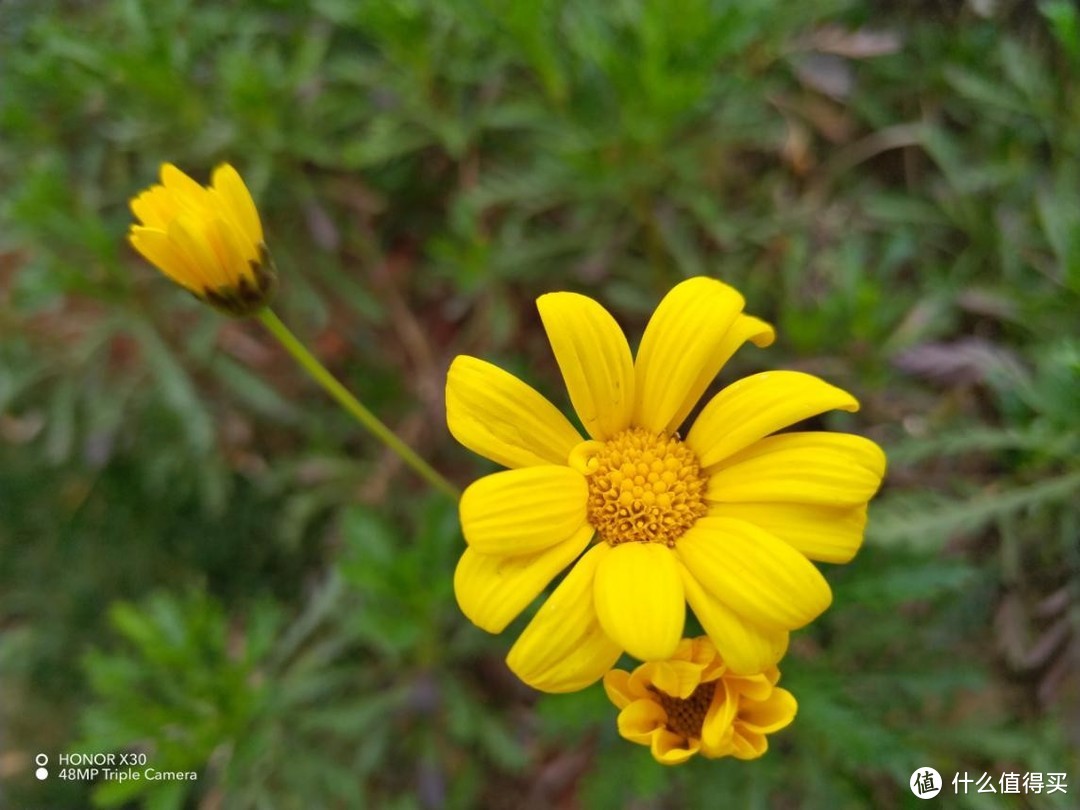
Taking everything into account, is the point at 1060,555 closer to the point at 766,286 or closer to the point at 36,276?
the point at 766,286

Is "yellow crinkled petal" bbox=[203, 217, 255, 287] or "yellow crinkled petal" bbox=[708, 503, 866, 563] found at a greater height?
"yellow crinkled petal" bbox=[203, 217, 255, 287]

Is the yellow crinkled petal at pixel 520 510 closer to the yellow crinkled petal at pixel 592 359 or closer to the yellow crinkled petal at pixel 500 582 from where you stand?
the yellow crinkled petal at pixel 500 582

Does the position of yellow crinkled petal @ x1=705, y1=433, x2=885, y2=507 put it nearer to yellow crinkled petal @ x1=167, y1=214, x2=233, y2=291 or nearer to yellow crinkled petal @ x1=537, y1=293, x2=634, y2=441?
yellow crinkled petal @ x1=537, y1=293, x2=634, y2=441

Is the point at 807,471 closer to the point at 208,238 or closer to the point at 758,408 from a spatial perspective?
the point at 758,408

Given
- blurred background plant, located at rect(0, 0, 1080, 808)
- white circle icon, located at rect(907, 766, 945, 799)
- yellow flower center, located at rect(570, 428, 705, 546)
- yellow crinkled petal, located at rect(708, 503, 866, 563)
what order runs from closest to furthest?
yellow crinkled petal, located at rect(708, 503, 866, 563) < yellow flower center, located at rect(570, 428, 705, 546) < white circle icon, located at rect(907, 766, 945, 799) < blurred background plant, located at rect(0, 0, 1080, 808)

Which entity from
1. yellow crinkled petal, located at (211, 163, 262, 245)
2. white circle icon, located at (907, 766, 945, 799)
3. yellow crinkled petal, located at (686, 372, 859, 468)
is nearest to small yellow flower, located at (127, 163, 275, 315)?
yellow crinkled petal, located at (211, 163, 262, 245)

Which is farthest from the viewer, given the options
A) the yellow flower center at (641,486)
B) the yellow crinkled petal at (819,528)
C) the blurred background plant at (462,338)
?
the blurred background plant at (462,338)

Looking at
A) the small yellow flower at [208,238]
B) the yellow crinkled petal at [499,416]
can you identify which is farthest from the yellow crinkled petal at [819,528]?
the small yellow flower at [208,238]
